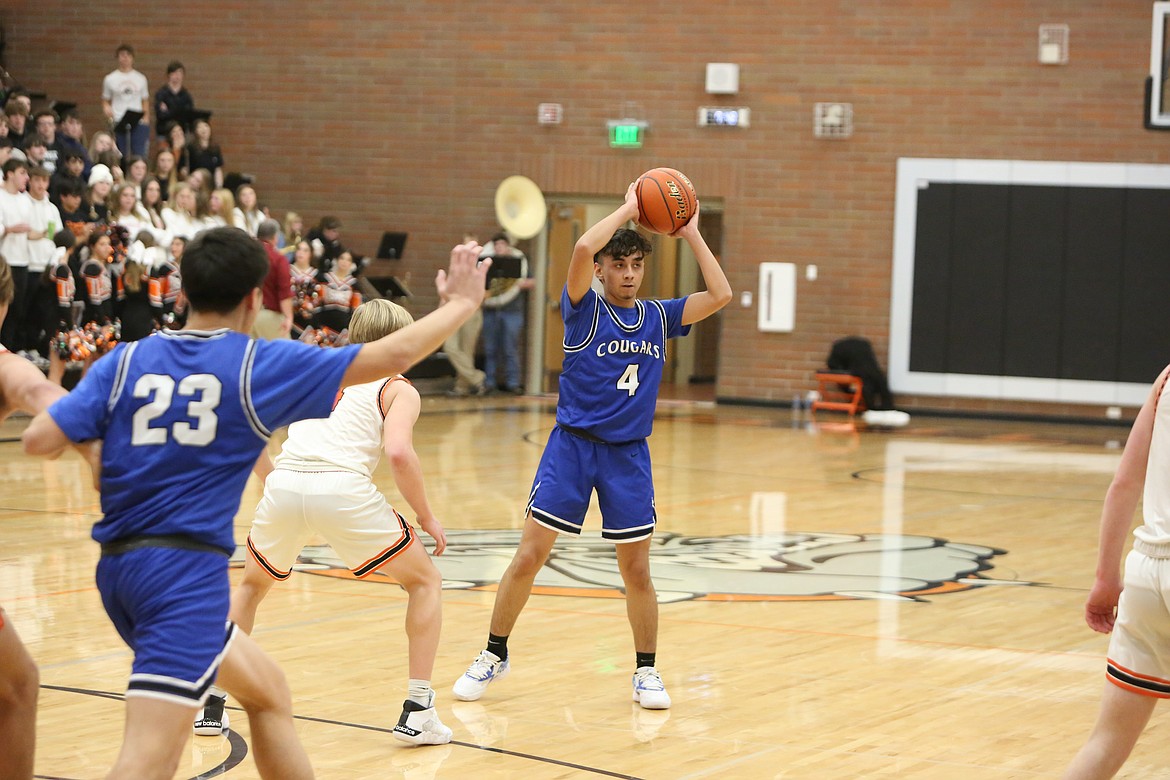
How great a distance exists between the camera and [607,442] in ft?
17.3

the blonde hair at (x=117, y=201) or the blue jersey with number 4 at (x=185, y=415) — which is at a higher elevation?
the blonde hair at (x=117, y=201)

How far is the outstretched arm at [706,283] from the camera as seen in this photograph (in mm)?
5348

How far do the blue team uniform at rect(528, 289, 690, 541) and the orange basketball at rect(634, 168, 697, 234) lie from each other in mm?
341

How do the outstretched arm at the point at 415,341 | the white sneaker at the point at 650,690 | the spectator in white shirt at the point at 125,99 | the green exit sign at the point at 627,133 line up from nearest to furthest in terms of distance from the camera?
the outstretched arm at the point at 415,341, the white sneaker at the point at 650,690, the spectator in white shirt at the point at 125,99, the green exit sign at the point at 627,133

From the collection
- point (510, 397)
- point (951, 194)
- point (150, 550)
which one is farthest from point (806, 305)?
point (150, 550)

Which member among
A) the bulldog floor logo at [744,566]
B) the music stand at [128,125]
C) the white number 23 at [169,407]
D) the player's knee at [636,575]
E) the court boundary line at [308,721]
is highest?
the music stand at [128,125]

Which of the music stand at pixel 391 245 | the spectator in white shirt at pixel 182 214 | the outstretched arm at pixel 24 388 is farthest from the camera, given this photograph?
the music stand at pixel 391 245

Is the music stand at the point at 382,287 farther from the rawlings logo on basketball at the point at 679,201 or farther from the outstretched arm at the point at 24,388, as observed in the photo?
the outstretched arm at the point at 24,388

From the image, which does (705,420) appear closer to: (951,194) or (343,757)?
(951,194)

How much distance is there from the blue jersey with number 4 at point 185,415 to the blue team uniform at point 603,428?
7.16 ft

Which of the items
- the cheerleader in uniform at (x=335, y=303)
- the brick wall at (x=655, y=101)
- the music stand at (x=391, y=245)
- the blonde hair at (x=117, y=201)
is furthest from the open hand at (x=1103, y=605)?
the music stand at (x=391, y=245)

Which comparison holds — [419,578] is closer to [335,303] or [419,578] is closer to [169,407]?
[169,407]

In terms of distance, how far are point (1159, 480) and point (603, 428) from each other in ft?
7.36

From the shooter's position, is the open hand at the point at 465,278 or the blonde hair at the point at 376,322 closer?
the open hand at the point at 465,278
